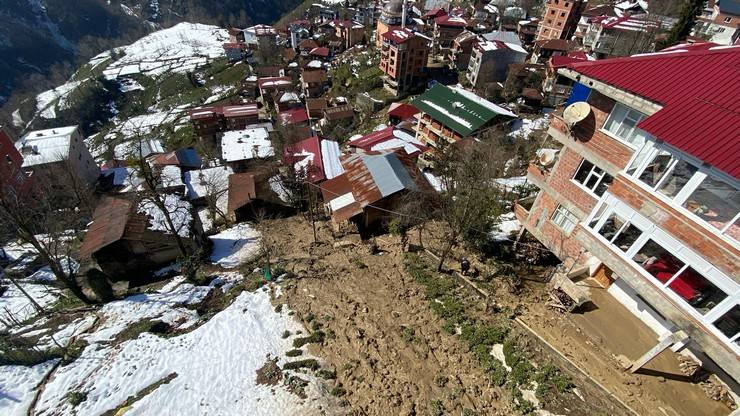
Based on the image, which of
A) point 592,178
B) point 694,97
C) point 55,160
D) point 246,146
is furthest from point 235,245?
point 55,160

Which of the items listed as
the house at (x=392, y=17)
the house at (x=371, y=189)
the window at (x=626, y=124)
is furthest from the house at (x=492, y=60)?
the window at (x=626, y=124)

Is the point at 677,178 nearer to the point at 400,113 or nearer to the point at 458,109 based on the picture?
the point at 458,109

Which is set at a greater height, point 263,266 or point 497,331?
point 497,331

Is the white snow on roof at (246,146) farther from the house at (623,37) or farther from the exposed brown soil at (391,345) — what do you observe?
the house at (623,37)

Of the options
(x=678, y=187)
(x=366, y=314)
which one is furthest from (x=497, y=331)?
(x=678, y=187)

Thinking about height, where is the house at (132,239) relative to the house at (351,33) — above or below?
above

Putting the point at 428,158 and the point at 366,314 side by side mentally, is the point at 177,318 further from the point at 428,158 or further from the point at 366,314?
the point at 428,158

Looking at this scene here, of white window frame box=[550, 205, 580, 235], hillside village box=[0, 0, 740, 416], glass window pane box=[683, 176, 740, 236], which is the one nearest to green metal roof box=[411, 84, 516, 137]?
hillside village box=[0, 0, 740, 416]
